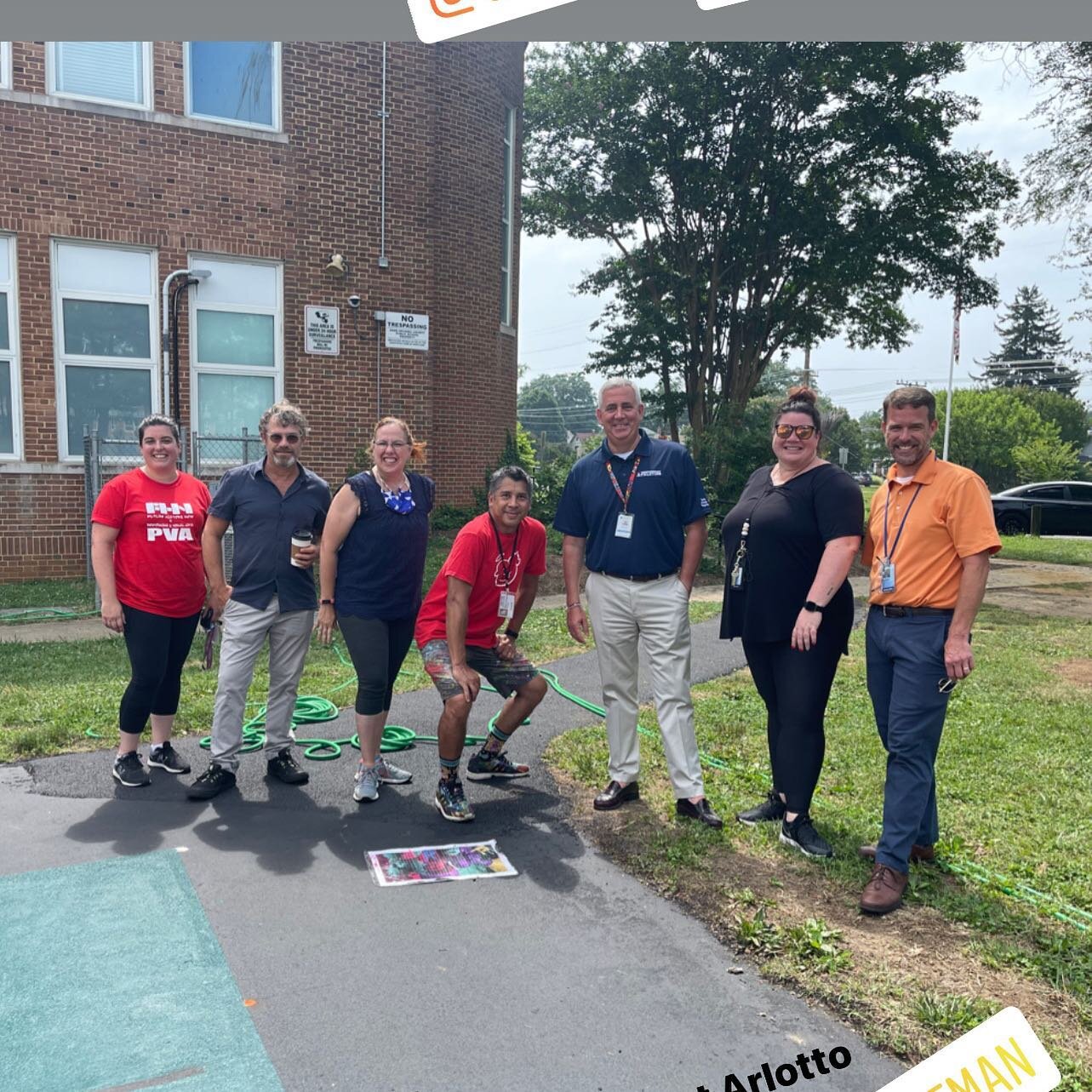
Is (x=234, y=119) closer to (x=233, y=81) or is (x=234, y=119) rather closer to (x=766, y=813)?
(x=233, y=81)

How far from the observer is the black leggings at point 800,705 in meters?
4.17

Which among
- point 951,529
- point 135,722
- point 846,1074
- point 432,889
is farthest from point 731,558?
point 135,722

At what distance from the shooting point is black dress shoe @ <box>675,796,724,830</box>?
14.6ft

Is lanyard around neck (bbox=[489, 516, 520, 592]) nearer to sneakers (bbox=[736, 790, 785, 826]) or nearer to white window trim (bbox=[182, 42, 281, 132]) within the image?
sneakers (bbox=[736, 790, 785, 826])

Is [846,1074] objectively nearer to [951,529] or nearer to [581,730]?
[951,529]

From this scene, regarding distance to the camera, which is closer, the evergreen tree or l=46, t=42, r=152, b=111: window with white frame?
l=46, t=42, r=152, b=111: window with white frame

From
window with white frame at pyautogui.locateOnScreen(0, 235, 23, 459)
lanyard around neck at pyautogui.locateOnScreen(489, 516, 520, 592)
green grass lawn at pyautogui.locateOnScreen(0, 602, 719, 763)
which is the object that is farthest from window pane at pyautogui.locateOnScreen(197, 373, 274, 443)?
lanyard around neck at pyautogui.locateOnScreen(489, 516, 520, 592)

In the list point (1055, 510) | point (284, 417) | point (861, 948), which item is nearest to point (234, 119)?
point (284, 417)

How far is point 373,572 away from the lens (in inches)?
185

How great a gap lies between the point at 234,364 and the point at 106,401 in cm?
163

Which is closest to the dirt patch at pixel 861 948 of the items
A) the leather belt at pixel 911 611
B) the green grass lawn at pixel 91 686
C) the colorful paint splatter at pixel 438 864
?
the colorful paint splatter at pixel 438 864

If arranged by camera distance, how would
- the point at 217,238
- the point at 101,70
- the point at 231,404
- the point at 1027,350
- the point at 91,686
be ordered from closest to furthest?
1. the point at 91,686
2. the point at 101,70
3. the point at 217,238
4. the point at 231,404
5. the point at 1027,350

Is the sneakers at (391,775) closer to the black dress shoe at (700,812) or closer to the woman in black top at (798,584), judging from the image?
the black dress shoe at (700,812)

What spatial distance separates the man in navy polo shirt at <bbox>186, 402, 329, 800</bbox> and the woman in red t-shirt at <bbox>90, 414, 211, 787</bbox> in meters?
0.22
